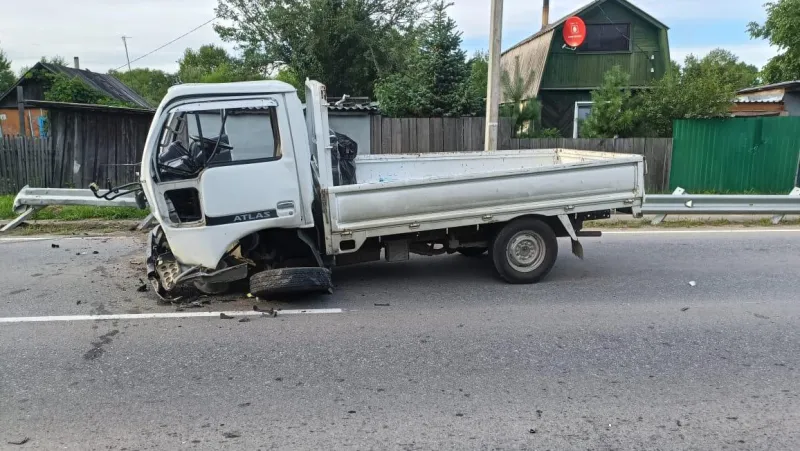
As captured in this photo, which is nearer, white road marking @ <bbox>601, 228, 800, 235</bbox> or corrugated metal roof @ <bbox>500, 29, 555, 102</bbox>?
white road marking @ <bbox>601, 228, 800, 235</bbox>

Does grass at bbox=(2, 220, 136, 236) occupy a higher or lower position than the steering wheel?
lower

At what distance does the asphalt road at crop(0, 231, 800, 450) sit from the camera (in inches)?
149

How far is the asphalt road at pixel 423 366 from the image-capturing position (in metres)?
3.79

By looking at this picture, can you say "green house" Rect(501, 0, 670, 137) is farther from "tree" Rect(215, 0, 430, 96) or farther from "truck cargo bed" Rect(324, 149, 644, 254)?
"truck cargo bed" Rect(324, 149, 644, 254)

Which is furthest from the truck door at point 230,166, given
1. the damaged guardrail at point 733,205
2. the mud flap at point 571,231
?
the damaged guardrail at point 733,205

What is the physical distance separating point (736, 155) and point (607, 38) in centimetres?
1018

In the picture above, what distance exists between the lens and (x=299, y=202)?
6246mm

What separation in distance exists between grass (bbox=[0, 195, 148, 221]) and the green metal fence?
12.1 meters

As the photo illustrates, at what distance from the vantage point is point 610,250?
9.03 metres

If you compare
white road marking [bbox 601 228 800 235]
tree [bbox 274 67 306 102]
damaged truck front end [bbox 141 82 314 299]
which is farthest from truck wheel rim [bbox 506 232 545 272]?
tree [bbox 274 67 306 102]

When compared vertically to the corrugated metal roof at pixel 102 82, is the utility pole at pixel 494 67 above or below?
below

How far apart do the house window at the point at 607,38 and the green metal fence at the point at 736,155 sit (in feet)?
31.5

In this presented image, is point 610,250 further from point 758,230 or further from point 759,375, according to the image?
point 759,375

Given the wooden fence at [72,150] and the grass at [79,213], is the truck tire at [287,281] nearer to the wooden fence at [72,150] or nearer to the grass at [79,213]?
the grass at [79,213]
